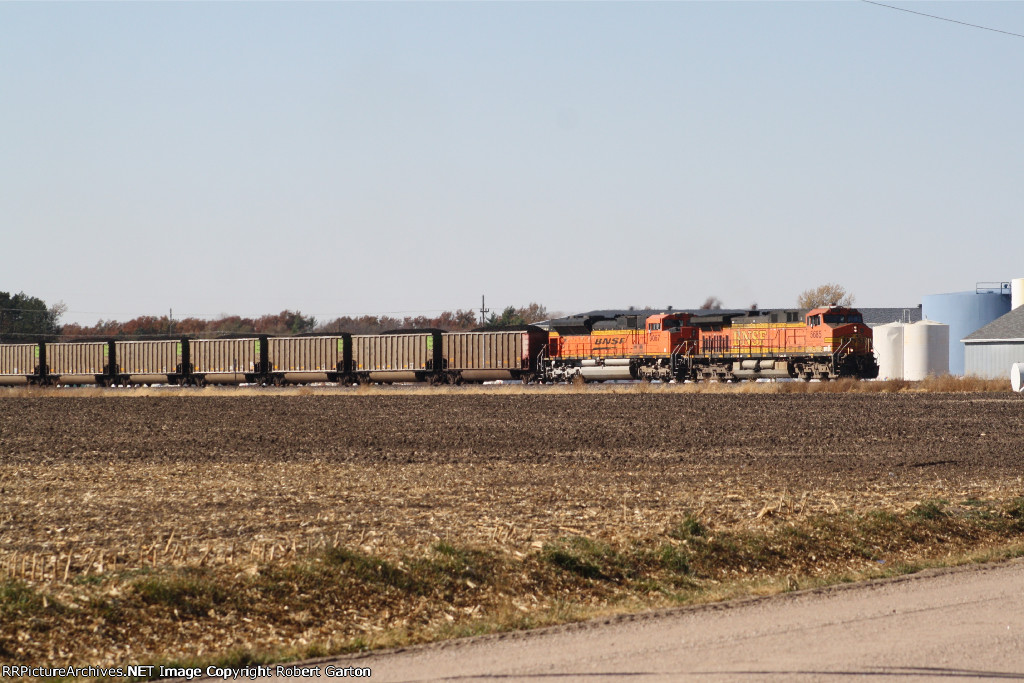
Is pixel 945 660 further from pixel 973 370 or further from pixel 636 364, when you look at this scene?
pixel 973 370

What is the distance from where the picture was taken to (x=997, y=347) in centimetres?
7012

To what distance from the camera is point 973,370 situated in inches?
2849

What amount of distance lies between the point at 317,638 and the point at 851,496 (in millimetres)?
9189

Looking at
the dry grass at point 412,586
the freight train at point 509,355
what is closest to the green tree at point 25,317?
the freight train at point 509,355

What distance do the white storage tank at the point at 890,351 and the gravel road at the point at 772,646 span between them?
Result: 68.4 meters

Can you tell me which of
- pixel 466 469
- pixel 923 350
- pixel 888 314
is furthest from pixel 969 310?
pixel 466 469

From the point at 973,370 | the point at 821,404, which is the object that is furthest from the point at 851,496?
the point at 973,370

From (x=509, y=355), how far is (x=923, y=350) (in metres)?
30.9

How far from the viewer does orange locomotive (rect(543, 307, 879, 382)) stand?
53031 mm

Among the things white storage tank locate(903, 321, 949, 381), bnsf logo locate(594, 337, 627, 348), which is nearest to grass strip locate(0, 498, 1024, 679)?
bnsf logo locate(594, 337, 627, 348)

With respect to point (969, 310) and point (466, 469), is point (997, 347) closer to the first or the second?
point (969, 310)

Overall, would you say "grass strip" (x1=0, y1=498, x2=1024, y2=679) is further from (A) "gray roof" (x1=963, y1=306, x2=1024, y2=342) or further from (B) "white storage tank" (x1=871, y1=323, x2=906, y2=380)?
(B) "white storage tank" (x1=871, y1=323, x2=906, y2=380)

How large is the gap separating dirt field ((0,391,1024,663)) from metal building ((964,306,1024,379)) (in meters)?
37.1

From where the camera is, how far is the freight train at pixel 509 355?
54094 mm
